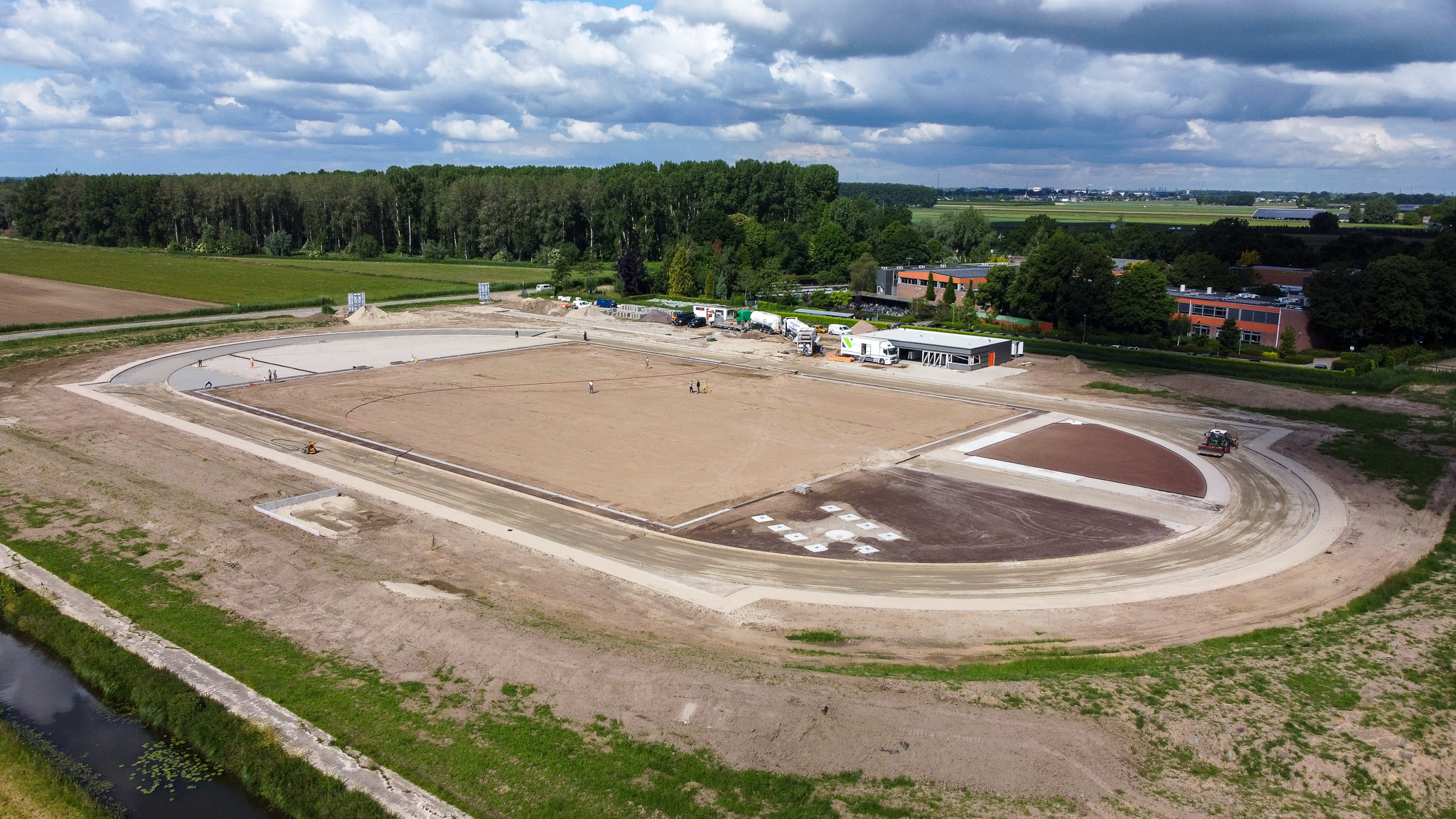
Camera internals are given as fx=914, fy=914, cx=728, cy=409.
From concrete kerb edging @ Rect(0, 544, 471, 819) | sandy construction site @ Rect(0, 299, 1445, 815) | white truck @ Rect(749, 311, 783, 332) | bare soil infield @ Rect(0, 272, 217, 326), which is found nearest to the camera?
concrete kerb edging @ Rect(0, 544, 471, 819)

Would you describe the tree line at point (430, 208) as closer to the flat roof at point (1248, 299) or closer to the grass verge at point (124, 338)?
the grass verge at point (124, 338)

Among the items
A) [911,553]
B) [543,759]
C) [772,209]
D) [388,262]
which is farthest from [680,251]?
[543,759]

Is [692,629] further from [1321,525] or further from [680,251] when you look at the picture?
[680,251]

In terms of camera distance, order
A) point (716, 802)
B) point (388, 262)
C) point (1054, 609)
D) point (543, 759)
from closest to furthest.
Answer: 1. point (716, 802)
2. point (543, 759)
3. point (1054, 609)
4. point (388, 262)

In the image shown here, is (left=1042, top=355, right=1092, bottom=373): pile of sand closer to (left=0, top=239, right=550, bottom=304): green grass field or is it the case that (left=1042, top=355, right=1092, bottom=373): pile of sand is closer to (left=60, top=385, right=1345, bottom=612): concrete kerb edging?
(left=60, top=385, right=1345, bottom=612): concrete kerb edging

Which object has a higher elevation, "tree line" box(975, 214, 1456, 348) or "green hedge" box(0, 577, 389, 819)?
"tree line" box(975, 214, 1456, 348)

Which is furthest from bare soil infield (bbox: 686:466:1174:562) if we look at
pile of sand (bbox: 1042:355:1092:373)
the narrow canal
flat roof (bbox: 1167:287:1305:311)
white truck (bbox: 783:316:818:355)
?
flat roof (bbox: 1167:287:1305:311)
